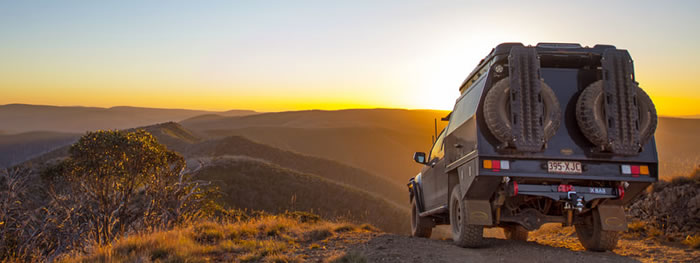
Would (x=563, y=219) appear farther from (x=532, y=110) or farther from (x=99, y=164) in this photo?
(x=99, y=164)

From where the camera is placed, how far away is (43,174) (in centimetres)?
1325

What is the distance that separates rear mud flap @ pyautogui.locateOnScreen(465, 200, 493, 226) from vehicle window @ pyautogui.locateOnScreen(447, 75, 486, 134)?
122 cm

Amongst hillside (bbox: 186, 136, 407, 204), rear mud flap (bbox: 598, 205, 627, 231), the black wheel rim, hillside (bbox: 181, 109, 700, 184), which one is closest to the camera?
rear mud flap (bbox: 598, 205, 627, 231)

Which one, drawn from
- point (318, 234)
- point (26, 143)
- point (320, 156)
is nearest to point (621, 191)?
point (318, 234)

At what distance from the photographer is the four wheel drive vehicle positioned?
714cm

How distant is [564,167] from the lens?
23.9 ft

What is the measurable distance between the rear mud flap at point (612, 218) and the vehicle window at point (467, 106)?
2.35 metres

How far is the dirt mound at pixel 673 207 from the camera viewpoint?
9969mm

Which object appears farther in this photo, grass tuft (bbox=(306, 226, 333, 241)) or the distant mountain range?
the distant mountain range

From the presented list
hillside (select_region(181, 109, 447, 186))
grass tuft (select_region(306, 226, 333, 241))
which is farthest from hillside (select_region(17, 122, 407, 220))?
grass tuft (select_region(306, 226, 333, 241))

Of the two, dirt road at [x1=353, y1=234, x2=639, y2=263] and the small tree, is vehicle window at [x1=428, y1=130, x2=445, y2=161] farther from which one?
the small tree

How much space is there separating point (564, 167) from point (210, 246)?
5.32 meters

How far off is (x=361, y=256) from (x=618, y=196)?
12.0 feet

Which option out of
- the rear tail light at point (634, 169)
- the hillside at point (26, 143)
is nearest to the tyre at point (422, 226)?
the rear tail light at point (634, 169)
